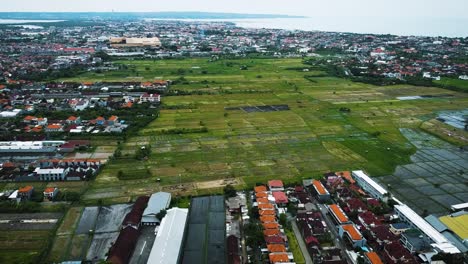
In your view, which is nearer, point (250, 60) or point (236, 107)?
point (236, 107)

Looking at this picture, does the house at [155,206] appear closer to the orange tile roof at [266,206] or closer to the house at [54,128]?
the orange tile roof at [266,206]

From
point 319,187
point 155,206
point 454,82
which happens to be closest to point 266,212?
point 319,187

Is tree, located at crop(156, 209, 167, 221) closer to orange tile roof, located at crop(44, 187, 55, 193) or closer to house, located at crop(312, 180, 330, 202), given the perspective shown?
orange tile roof, located at crop(44, 187, 55, 193)

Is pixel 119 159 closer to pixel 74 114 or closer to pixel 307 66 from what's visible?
pixel 74 114

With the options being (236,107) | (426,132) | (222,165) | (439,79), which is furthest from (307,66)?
(222,165)

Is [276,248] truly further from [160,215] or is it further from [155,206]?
[155,206]
